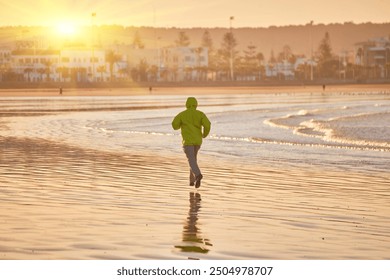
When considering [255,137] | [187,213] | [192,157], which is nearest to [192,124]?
[192,157]

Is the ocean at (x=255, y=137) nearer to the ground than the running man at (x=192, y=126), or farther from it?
nearer to the ground

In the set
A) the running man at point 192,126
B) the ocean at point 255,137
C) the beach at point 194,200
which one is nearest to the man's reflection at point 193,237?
the beach at point 194,200

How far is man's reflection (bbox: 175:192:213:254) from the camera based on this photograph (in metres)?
10.8

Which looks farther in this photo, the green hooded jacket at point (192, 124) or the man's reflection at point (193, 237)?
the green hooded jacket at point (192, 124)

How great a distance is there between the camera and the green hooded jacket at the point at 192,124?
1698cm

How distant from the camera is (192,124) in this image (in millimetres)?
17031

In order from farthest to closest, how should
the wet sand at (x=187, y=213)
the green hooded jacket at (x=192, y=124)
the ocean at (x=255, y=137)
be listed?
the ocean at (x=255, y=137) → the green hooded jacket at (x=192, y=124) → the wet sand at (x=187, y=213)

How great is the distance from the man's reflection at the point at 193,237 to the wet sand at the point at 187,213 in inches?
0.5

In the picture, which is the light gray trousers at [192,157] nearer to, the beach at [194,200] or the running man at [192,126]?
the running man at [192,126]

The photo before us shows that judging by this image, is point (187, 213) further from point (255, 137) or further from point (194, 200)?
point (255, 137)

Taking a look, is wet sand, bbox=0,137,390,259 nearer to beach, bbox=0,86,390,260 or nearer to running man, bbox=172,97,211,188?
beach, bbox=0,86,390,260

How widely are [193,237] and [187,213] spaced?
2.37 meters

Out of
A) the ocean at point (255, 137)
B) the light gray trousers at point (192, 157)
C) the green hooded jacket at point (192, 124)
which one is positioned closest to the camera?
the green hooded jacket at point (192, 124)

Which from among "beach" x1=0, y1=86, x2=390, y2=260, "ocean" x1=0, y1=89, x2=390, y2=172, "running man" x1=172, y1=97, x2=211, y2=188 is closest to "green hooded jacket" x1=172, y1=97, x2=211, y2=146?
"running man" x1=172, y1=97, x2=211, y2=188
